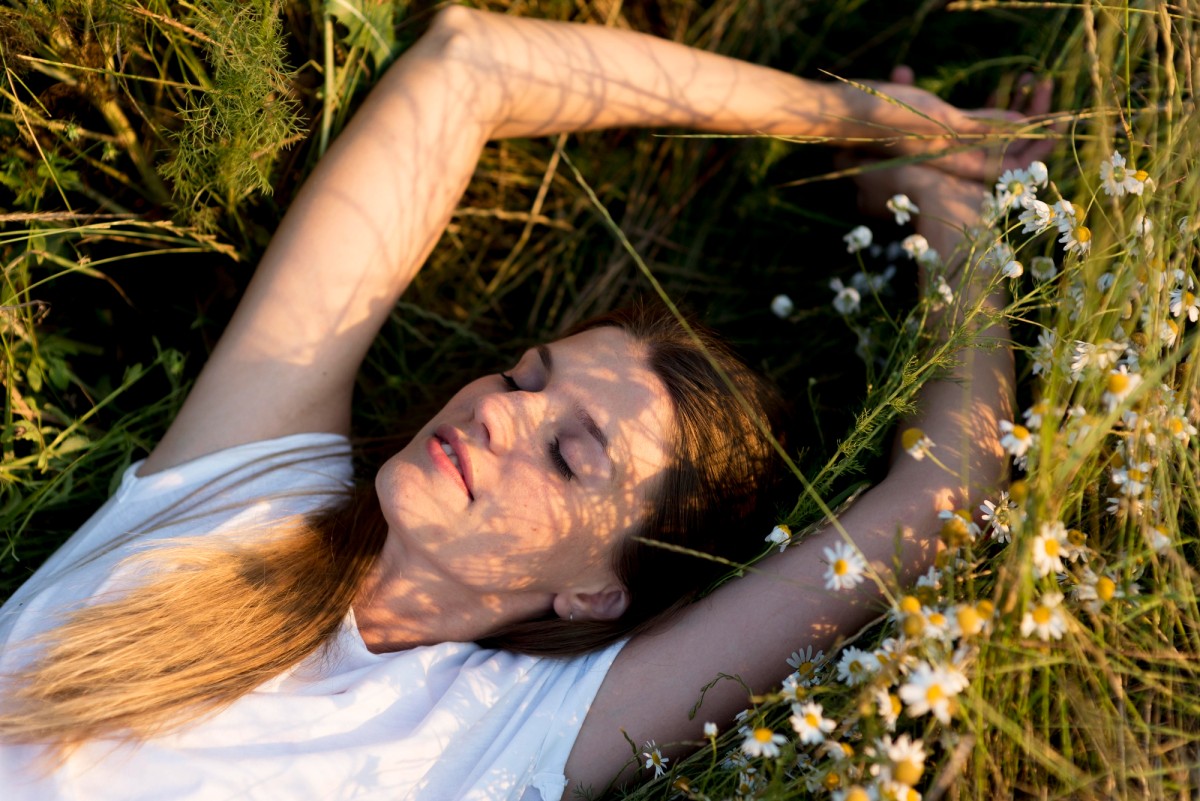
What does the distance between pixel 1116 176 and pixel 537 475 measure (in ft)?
4.65

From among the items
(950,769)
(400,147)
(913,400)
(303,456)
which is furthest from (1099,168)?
(303,456)

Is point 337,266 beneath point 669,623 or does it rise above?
above

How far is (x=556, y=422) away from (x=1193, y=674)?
1437 mm

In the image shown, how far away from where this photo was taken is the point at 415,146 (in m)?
2.40

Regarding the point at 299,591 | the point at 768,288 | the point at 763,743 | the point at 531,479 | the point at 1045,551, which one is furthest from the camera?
the point at 768,288

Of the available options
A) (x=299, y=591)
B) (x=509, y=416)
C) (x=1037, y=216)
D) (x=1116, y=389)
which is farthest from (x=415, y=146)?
(x=1116, y=389)

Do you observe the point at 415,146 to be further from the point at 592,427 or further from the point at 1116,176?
the point at 1116,176

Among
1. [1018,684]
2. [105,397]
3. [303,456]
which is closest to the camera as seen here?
[1018,684]

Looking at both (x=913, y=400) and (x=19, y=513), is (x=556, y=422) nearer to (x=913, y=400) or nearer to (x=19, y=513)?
(x=913, y=400)

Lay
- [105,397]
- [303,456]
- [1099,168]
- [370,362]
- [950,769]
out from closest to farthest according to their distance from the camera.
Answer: [950,769] → [1099,168] → [303,456] → [105,397] → [370,362]

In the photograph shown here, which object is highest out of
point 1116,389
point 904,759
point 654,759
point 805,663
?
point 1116,389

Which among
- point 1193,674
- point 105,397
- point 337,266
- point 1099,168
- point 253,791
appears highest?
point 1099,168

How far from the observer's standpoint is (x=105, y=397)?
2.64 meters

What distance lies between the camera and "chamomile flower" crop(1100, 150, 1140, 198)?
1.87m
